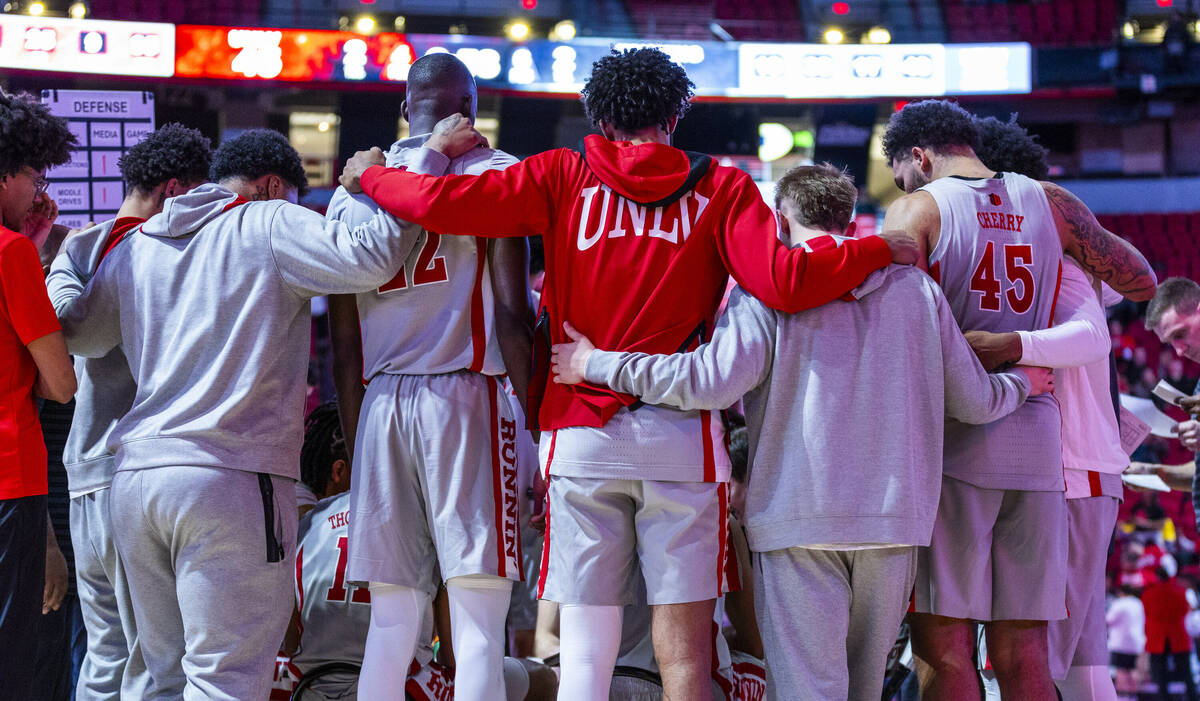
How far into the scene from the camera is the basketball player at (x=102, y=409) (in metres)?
3.79

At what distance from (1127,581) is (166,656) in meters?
8.44

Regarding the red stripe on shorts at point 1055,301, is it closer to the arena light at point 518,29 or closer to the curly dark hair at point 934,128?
the curly dark hair at point 934,128

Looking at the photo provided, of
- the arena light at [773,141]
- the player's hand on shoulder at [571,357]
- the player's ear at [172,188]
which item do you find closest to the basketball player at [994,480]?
the player's hand on shoulder at [571,357]

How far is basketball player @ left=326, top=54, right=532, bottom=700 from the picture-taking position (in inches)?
126

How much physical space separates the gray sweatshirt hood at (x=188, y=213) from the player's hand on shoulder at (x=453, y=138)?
69 centimetres

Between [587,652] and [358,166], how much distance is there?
5.57 feet

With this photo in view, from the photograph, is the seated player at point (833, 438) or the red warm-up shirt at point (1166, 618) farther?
the red warm-up shirt at point (1166, 618)

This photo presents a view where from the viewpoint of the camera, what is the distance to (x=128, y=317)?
3475mm

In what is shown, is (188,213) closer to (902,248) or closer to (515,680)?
(515,680)

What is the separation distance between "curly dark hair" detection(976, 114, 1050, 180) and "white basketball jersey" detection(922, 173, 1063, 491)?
61cm

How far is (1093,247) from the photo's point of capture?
12.6ft

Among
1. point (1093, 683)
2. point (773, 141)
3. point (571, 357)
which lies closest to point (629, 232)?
point (571, 357)

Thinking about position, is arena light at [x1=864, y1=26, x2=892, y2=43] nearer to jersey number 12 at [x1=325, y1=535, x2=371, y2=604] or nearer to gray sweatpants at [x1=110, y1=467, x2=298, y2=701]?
jersey number 12 at [x1=325, y1=535, x2=371, y2=604]

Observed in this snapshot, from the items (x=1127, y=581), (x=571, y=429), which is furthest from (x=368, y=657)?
(x=1127, y=581)
